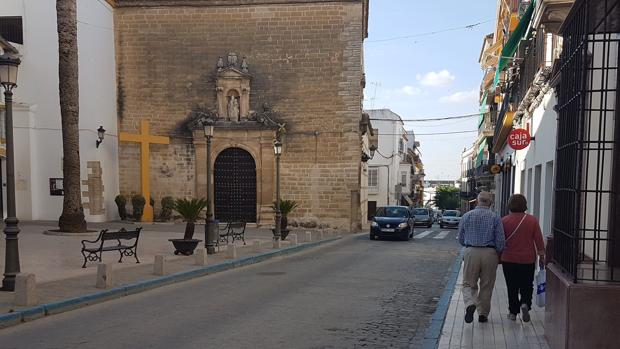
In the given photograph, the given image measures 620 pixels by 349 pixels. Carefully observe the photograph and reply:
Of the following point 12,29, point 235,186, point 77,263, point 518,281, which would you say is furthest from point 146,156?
point 518,281

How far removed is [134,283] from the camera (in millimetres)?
8508

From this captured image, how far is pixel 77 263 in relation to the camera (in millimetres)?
10641

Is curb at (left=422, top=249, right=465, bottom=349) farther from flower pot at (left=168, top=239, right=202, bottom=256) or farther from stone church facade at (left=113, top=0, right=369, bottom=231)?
stone church facade at (left=113, top=0, right=369, bottom=231)

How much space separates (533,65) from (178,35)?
16.5 metres

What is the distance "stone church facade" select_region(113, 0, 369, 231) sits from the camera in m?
22.6

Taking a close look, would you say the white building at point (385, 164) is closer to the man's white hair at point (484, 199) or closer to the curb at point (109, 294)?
the curb at point (109, 294)

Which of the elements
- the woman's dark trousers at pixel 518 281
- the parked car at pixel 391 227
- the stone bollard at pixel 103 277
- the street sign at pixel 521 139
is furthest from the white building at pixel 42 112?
the woman's dark trousers at pixel 518 281

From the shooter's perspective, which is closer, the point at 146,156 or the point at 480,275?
the point at 480,275

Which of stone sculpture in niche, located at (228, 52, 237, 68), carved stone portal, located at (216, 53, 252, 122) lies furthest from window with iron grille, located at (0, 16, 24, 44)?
stone sculpture in niche, located at (228, 52, 237, 68)

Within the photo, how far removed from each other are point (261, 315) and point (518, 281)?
3383 millimetres

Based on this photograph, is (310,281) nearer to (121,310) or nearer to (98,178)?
(121,310)

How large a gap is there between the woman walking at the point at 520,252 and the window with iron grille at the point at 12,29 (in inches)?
842

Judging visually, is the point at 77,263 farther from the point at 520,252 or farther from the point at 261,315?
the point at 520,252

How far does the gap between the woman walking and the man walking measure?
0.24 meters
